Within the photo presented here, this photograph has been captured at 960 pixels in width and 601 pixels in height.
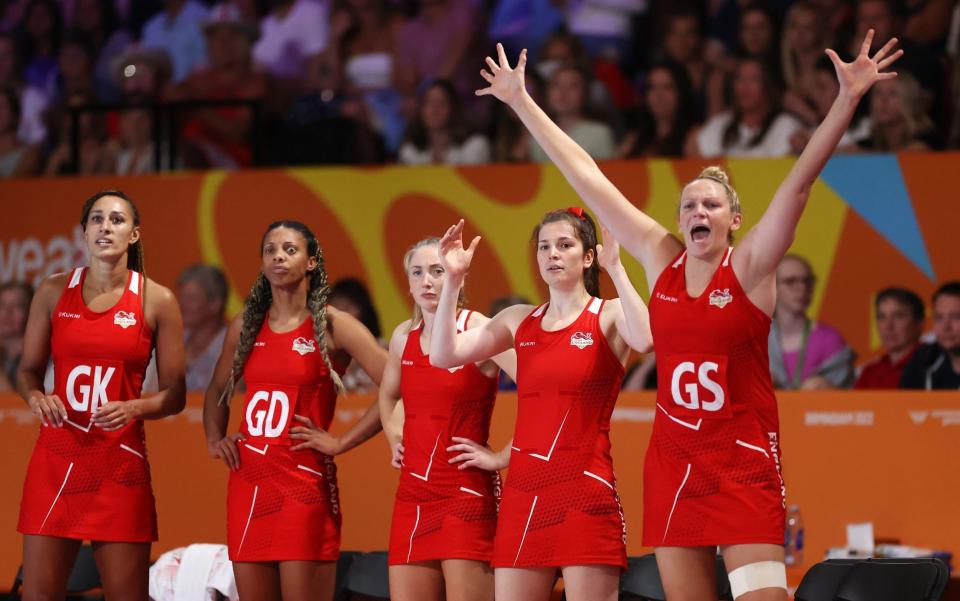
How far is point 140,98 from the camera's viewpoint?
8.80m

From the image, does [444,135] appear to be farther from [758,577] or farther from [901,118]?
[758,577]

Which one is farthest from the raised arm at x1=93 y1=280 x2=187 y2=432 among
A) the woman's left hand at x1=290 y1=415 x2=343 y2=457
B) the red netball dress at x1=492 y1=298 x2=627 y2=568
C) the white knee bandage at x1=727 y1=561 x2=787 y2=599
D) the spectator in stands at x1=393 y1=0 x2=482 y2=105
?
Answer: the spectator in stands at x1=393 y1=0 x2=482 y2=105

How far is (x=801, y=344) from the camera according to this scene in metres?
6.97

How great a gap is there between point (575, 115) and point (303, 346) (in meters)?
3.01

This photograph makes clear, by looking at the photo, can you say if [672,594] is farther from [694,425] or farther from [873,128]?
[873,128]

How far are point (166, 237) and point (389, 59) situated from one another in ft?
6.57

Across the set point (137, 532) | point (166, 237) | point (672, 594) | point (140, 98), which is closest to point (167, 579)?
point (137, 532)

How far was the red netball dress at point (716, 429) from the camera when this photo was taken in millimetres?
3971

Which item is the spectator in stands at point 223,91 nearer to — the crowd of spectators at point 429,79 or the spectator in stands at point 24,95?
the crowd of spectators at point 429,79

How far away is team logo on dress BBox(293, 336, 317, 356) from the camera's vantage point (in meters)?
5.38

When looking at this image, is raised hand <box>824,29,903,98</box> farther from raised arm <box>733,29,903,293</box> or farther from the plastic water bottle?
the plastic water bottle

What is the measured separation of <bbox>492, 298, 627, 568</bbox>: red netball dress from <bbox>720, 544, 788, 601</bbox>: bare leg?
20.6 inches

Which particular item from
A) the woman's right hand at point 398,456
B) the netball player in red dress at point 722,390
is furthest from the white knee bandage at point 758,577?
the woman's right hand at point 398,456

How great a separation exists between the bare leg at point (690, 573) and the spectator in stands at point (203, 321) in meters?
4.11
